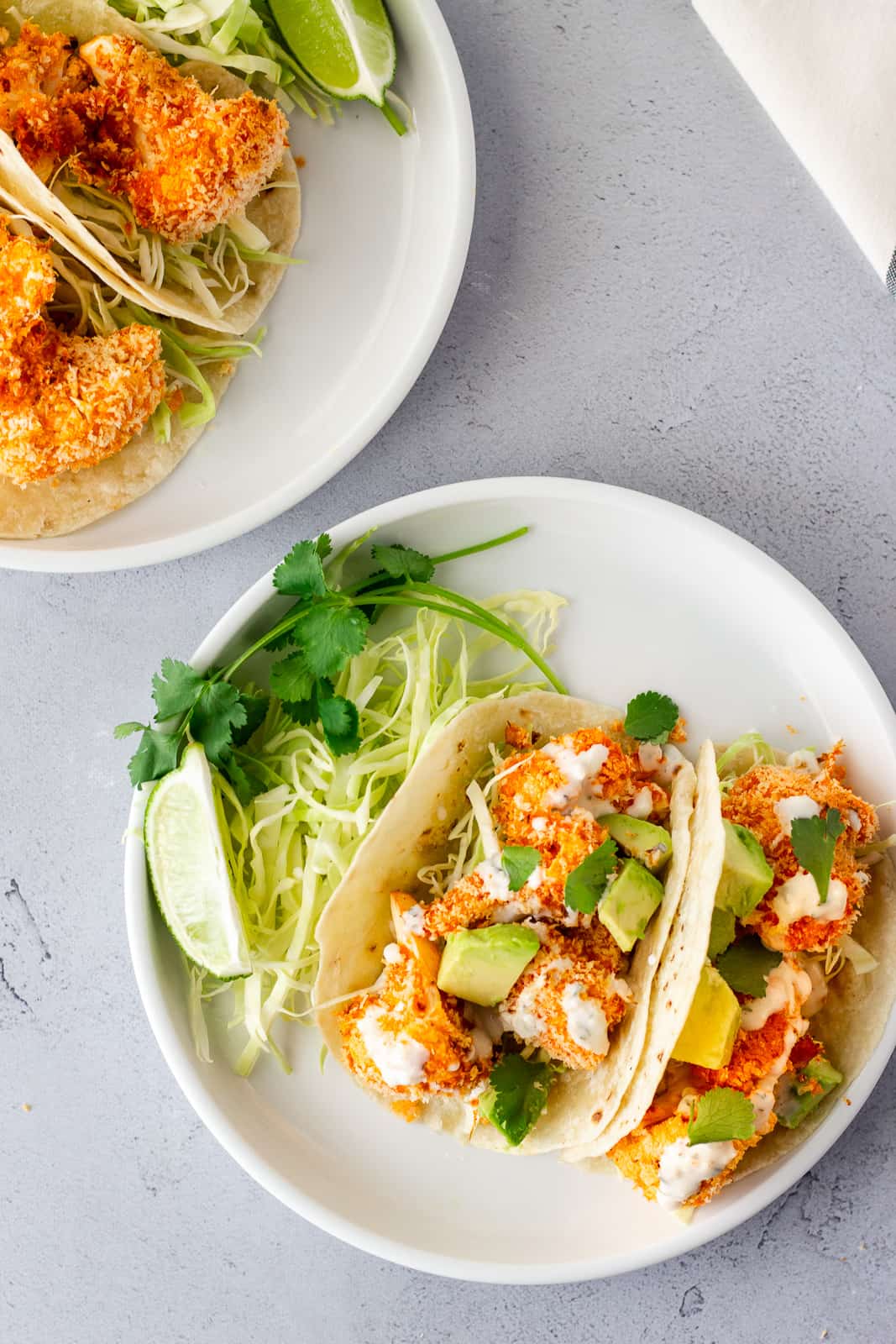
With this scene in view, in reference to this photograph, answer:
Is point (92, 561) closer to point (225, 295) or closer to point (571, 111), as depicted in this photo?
point (225, 295)

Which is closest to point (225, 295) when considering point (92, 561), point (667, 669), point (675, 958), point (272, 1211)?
point (92, 561)

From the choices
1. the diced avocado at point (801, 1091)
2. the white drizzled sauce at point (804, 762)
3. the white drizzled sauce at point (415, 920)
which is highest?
the white drizzled sauce at point (415, 920)

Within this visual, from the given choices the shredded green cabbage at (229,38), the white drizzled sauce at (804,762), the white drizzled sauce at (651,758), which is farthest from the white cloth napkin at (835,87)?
the white drizzled sauce at (651,758)

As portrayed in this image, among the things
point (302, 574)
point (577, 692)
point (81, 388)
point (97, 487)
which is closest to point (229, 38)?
point (81, 388)

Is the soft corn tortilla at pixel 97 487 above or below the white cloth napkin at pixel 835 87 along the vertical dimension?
above

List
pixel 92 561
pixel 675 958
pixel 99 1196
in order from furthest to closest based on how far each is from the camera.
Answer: pixel 99 1196
pixel 92 561
pixel 675 958

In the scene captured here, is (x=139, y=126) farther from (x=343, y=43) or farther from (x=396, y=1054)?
(x=396, y=1054)

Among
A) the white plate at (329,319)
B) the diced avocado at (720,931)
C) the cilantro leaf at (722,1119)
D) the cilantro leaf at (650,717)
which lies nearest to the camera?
the cilantro leaf at (722,1119)

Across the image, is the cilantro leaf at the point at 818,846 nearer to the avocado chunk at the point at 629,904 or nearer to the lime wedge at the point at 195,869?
the avocado chunk at the point at 629,904

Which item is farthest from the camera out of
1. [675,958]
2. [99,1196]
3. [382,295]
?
[99,1196]
